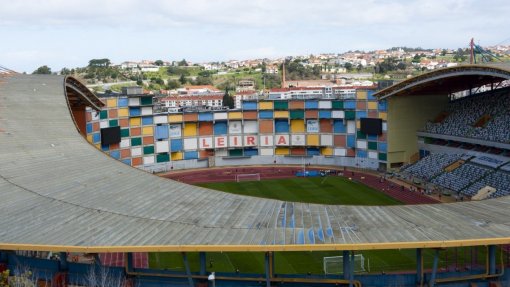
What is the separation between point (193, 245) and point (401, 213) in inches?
420

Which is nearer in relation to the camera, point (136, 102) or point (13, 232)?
point (13, 232)

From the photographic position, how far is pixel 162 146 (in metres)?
80.0

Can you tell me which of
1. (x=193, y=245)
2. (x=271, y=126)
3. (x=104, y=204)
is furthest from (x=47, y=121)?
(x=271, y=126)

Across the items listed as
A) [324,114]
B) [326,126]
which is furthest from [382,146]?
[324,114]

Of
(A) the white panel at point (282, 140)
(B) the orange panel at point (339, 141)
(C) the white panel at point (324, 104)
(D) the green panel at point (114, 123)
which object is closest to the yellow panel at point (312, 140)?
(B) the orange panel at point (339, 141)

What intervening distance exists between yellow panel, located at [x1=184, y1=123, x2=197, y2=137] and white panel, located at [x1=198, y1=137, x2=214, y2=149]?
1.40m

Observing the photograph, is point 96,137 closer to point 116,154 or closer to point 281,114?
point 116,154

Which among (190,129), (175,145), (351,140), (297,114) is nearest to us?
(351,140)

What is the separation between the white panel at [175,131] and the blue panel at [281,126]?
14.4 metres

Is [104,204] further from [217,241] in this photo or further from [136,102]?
[136,102]

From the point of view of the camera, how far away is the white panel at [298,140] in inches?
3219

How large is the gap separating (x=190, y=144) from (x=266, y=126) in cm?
1172

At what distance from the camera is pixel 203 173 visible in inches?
3105

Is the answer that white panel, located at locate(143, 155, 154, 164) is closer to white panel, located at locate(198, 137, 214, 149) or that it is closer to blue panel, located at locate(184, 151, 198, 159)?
blue panel, located at locate(184, 151, 198, 159)
